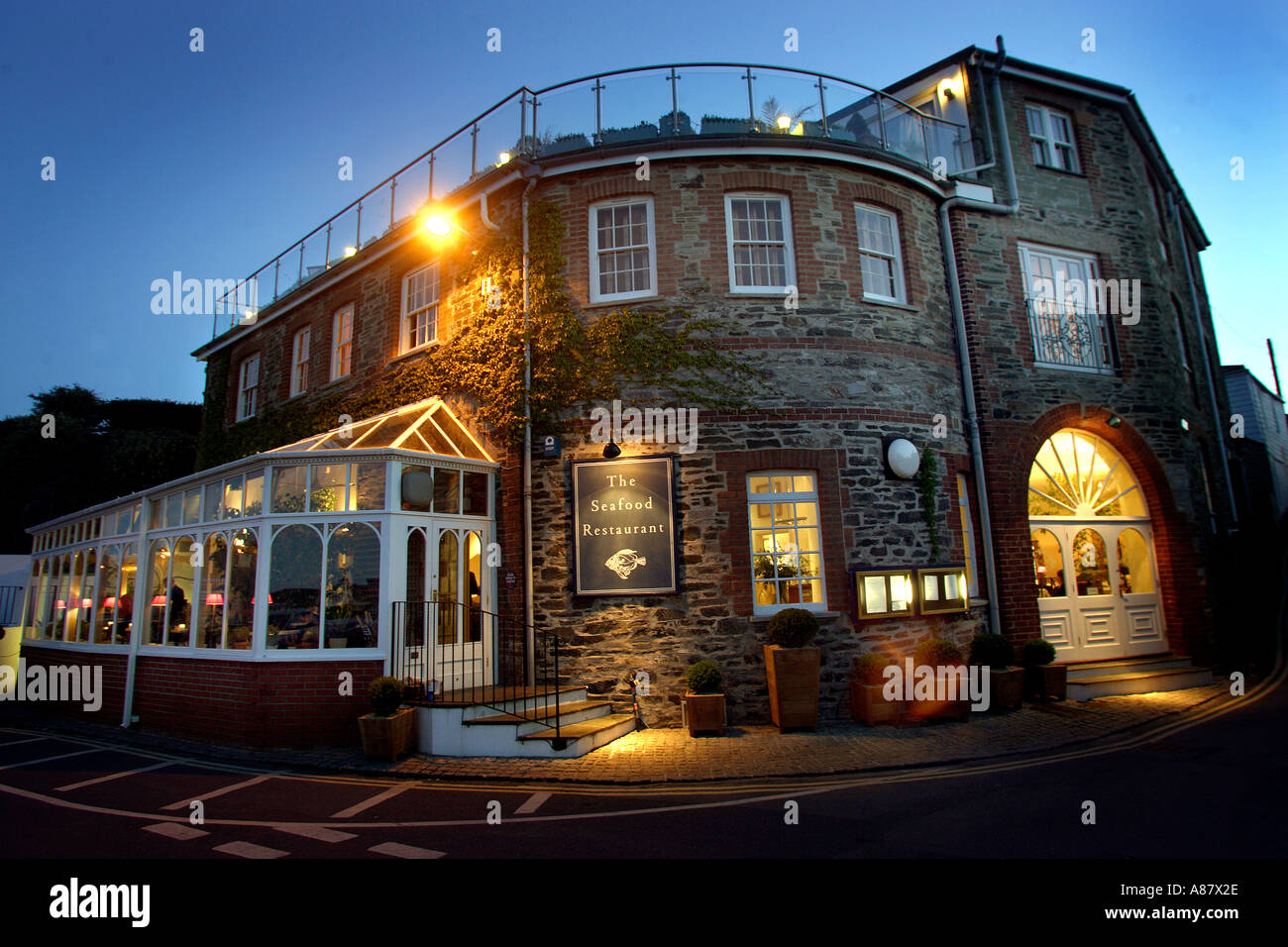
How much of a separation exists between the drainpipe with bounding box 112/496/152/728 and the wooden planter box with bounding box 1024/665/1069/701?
43.8ft

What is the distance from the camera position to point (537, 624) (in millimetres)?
9797

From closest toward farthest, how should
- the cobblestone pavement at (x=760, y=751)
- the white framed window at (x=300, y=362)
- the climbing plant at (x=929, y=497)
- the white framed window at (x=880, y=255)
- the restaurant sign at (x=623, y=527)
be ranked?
the cobblestone pavement at (x=760, y=751) < the restaurant sign at (x=623, y=527) < the climbing plant at (x=929, y=497) < the white framed window at (x=880, y=255) < the white framed window at (x=300, y=362)

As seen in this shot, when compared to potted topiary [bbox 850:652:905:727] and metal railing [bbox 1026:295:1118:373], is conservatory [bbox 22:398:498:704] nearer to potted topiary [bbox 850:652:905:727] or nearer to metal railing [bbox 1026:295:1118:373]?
potted topiary [bbox 850:652:905:727]

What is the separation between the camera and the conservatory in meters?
8.95

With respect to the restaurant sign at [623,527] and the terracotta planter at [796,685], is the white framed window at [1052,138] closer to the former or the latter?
the restaurant sign at [623,527]

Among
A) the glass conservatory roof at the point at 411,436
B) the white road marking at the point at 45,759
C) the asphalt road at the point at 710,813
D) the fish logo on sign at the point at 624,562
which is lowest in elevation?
the asphalt road at the point at 710,813

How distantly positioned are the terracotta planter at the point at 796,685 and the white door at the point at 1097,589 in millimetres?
5149

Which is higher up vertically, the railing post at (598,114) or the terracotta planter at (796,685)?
the railing post at (598,114)

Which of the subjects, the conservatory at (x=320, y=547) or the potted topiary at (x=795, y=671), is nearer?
the potted topiary at (x=795, y=671)

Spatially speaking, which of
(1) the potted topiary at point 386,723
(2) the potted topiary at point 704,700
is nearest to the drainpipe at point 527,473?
(1) the potted topiary at point 386,723

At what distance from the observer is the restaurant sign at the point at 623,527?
31.1 feet

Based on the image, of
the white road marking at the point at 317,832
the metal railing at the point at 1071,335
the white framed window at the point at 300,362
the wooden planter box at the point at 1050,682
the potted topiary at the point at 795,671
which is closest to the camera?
the white road marking at the point at 317,832

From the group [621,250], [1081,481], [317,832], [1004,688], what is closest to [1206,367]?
[1081,481]
